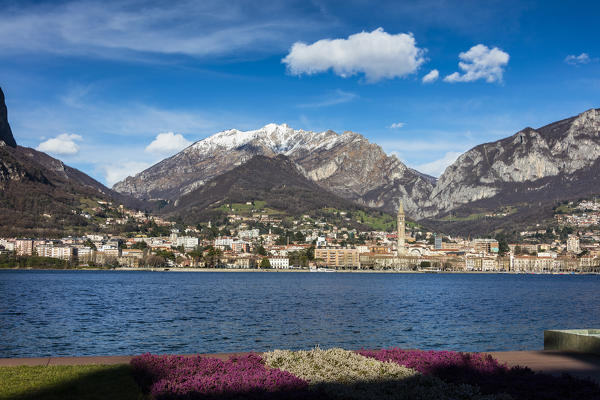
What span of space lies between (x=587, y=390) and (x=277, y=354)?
6.72 meters

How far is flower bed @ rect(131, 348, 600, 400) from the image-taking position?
11.0 meters

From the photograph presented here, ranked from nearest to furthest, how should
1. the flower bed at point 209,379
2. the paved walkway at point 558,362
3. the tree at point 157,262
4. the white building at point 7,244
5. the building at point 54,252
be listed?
the flower bed at point 209,379
the paved walkway at point 558,362
the white building at point 7,244
the building at point 54,252
the tree at point 157,262

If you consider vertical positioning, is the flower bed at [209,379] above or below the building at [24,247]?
above

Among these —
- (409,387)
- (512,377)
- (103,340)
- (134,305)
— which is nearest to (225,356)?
(409,387)

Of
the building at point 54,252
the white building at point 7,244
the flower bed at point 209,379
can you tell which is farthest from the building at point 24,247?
the flower bed at point 209,379

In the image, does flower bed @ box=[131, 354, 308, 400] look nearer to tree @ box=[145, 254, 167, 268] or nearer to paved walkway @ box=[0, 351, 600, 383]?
paved walkway @ box=[0, 351, 600, 383]

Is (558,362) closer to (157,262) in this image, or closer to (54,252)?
(54,252)

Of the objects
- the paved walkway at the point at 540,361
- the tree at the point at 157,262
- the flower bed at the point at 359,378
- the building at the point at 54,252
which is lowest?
the tree at the point at 157,262

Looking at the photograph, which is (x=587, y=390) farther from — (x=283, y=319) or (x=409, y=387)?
(x=283, y=319)

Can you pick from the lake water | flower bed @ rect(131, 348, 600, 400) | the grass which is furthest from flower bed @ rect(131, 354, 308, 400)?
the lake water

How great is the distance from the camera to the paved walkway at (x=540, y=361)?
1395cm

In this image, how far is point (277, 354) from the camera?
14.3 m

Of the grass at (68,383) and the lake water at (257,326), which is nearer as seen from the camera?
the grass at (68,383)

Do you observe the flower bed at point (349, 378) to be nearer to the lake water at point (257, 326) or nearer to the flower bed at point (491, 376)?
the flower bed at point (491, 376)
